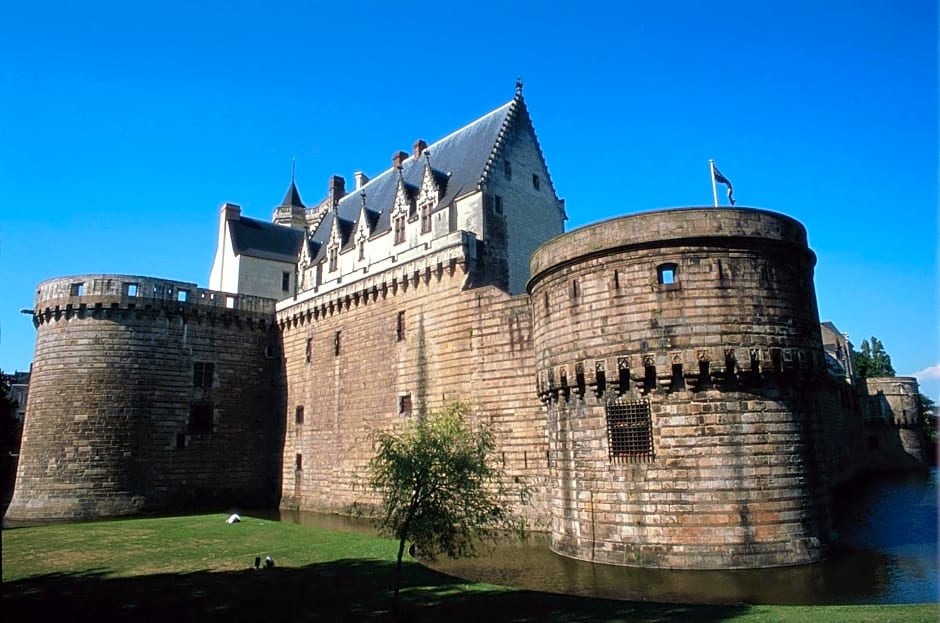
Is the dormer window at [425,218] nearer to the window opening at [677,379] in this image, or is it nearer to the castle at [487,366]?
the castle at [487,366]

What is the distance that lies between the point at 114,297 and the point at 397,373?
723 inches

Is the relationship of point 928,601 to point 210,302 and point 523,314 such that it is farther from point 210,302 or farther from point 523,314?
point 210,302

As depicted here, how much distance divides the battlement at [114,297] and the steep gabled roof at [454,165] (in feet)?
35.0

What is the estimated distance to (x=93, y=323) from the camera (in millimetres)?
36969

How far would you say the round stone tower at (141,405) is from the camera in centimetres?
3497

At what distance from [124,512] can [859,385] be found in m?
63.0

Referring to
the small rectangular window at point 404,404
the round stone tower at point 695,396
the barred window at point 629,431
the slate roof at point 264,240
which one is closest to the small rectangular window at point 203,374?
the slate roof at point 264,240

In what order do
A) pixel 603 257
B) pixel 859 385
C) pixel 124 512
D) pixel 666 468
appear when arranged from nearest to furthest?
pixel 666 468, pixel 603 257, pixel 124 512, pixel 859 385

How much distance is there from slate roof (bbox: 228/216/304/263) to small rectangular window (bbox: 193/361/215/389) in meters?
9.68

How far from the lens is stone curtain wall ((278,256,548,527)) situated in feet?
86.3

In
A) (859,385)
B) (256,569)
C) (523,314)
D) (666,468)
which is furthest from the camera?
(859,385)

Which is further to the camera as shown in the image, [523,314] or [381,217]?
[381,217]

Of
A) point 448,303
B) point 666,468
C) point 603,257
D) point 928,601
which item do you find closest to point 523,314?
point 448,303

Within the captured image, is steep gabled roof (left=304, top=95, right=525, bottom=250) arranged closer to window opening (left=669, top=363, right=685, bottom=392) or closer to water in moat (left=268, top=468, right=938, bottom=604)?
window opening (left=669, top=363, right=685, bottom=392)
